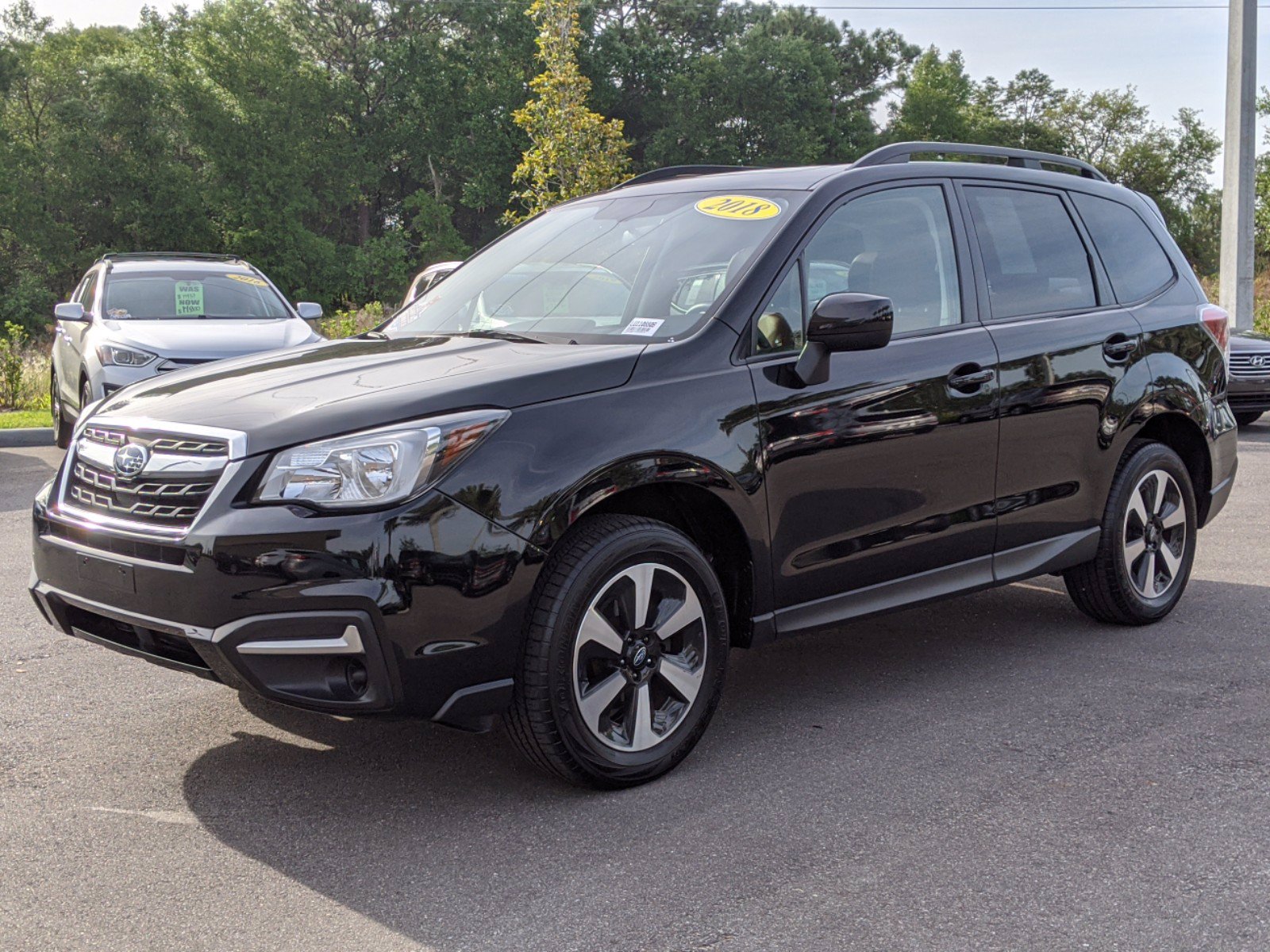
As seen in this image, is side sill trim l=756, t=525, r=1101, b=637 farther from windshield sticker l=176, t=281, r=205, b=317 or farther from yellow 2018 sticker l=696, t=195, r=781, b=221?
windshield sticker l=176, t=281, r=205, b=317

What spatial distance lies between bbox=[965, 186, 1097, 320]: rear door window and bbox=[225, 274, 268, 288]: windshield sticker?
8.56 metres

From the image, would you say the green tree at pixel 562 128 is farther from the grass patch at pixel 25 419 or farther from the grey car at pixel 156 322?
the grey car at pixel 156 322

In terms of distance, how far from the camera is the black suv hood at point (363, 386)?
3.33 meters

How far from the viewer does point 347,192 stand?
64312 millimetres

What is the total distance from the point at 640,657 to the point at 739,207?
163 cm

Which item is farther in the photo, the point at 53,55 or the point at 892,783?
the point at 53,55

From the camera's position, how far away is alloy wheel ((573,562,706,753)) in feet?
11.6

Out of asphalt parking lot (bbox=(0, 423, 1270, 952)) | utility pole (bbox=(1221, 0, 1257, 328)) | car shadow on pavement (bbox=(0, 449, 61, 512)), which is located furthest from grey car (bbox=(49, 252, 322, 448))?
utility pole (bbox=(1221, 0, 1257, 328))

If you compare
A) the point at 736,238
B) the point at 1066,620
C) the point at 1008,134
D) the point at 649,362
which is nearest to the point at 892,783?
the point at 649,362

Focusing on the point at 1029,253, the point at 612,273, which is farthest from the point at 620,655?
the point at 1029,253

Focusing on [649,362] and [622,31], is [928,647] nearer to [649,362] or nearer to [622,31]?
[649,362]

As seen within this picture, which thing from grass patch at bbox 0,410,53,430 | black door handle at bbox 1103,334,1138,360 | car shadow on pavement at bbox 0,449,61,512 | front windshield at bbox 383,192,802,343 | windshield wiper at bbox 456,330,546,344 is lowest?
car shadow on pavement at bbox 0,449,61,512

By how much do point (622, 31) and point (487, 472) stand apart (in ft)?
236

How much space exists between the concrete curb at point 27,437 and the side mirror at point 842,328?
10.7m
